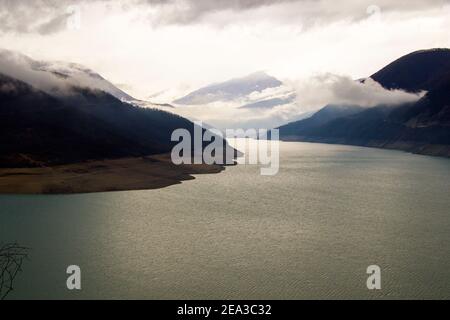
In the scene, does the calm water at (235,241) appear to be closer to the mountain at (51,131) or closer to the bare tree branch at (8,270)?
the bare tree branch at (8,270)

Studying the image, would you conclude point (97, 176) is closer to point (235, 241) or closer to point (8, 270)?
point (235, 241)

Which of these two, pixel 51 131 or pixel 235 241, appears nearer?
pixel 235 241

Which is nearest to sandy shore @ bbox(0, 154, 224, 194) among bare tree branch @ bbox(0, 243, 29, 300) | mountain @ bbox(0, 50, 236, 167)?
mountain @ bbox(0, 50, 236, 167)

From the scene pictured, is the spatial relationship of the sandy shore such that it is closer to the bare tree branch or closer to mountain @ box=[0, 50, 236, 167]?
mountain @ box=[0, 50, 236, 167]

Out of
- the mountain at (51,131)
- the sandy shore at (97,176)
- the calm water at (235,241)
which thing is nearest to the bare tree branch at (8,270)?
the calm water at (235,241)

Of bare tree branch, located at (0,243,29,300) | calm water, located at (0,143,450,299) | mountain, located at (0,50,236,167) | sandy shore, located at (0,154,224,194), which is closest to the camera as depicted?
bare tree branch, located at (0,243,29,300)

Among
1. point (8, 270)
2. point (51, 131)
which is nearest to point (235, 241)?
point (8, 270)
